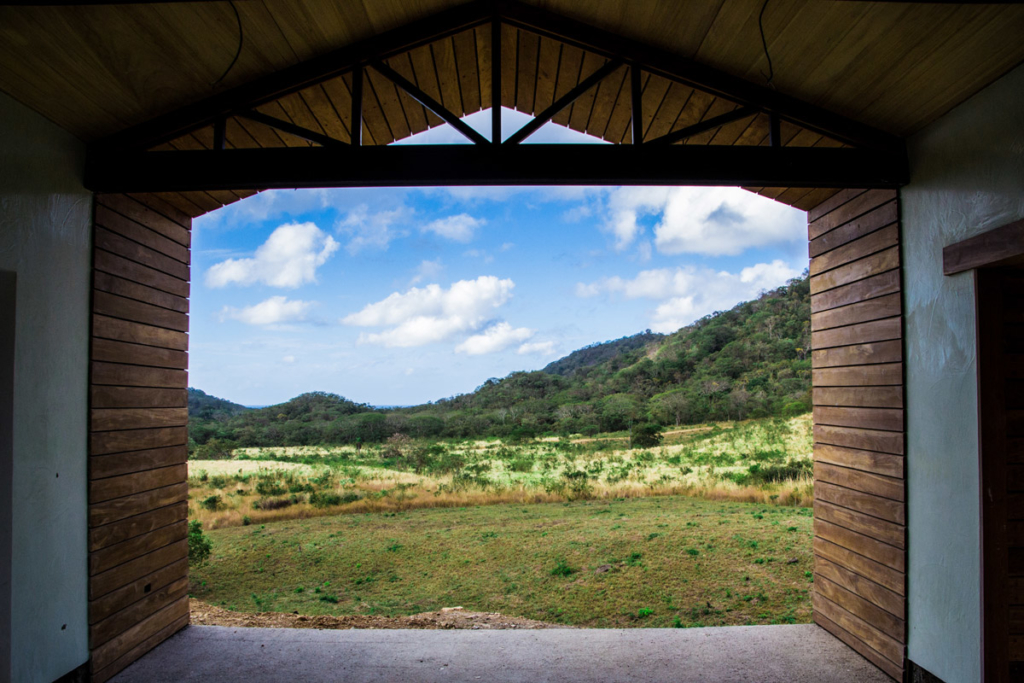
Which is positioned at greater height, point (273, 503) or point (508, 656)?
point (508, 656)

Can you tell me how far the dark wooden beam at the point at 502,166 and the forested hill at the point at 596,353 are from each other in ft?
50.7

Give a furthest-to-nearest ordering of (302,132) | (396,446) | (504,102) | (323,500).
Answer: (396,446) < (323,500) < (504,102) < (302,132)

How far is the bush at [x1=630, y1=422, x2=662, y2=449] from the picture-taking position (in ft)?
47.8

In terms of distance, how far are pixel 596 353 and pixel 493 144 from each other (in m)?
18.0

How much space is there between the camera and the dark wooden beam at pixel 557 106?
8.55ft

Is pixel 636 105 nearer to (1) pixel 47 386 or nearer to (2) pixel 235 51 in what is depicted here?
(2) pixel 235 51

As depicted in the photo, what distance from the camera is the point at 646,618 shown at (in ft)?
19.1

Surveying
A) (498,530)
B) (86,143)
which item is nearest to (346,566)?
(498,530)

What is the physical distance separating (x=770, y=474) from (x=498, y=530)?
7095 mm

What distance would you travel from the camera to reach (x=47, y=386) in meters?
2.61

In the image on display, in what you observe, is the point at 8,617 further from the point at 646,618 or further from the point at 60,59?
the point at 646,618

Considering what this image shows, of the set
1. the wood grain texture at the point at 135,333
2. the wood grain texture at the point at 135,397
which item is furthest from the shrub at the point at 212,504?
the wood grain texture at the point at 135,333

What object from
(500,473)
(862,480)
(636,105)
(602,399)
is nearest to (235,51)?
(636,105)

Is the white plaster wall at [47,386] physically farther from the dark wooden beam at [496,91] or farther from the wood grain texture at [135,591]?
the dark wooden beam at [496,91]
